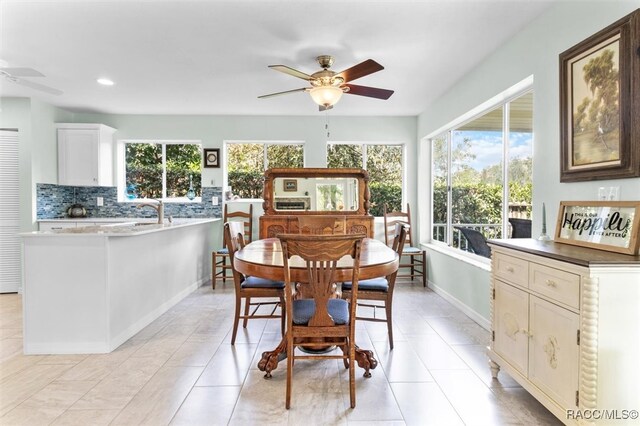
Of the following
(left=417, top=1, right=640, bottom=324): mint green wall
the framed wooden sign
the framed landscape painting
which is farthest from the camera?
(left=417, top=1, right=640, bottom=324): mint green wall

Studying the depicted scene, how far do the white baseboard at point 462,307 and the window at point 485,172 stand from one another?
1.94 feet

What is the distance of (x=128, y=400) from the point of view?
6.47 feet

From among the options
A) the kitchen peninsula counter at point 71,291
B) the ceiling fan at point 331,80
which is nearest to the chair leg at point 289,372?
→ the kitchen peninsula counter at point 71,291

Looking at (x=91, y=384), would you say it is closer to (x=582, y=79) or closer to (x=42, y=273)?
(x=42, y=273)

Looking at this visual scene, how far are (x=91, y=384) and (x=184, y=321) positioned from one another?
1.15 meters

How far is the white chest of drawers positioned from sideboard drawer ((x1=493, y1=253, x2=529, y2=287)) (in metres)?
0.01

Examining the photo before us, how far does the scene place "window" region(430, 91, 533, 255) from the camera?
9.63ft

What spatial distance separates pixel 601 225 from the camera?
68.3 inches

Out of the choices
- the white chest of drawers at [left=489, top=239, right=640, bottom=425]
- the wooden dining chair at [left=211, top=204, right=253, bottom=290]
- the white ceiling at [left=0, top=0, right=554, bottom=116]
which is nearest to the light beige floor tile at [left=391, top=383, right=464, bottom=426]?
the white chest of drawers at [left=489, top=239, right=640, bottom=425]

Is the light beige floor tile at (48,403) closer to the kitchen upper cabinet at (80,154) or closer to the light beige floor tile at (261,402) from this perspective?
the light beige floor tile at (261,402)

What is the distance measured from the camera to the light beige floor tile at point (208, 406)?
5.83 feet

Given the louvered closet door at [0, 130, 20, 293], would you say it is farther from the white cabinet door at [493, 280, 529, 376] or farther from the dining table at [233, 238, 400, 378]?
the white cabinet door at [493, 280, 529, 376]

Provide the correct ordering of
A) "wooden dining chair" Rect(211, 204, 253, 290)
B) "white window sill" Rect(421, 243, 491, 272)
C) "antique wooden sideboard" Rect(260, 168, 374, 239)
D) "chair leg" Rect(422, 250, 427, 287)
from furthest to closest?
1. "wooden dining chair" Rect(211, 204, 253, 290)
2. "chair leg" Rect(422, 250, 427, 287)
3. "antique wooden sideboard" Rect(260, 168, 374, 239)
4. "white window sill" Rect(421, 243, 491, 272)

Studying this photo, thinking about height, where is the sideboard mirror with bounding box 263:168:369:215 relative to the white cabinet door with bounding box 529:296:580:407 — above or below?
above
